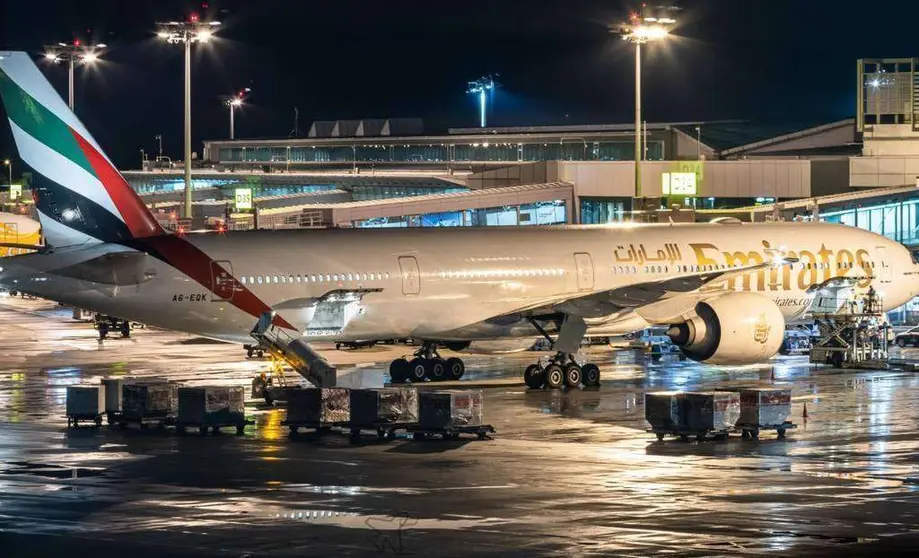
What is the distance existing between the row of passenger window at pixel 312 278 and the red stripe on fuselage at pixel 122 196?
2.89 meters

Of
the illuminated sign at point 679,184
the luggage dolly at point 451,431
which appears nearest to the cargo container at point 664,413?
the luggage dolly at point 451,431

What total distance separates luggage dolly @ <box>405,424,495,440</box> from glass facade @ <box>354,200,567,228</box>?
4947 cm

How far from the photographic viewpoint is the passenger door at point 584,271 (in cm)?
4338

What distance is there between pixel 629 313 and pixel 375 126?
14485cm

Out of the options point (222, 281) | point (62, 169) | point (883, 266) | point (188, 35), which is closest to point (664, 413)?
point (222, 281)

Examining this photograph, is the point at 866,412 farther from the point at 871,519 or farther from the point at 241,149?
the point at 241,149

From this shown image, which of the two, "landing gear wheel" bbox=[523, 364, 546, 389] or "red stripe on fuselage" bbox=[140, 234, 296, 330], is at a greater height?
"red stripe on fuselage" bbox=[140, 234, 296, 330]

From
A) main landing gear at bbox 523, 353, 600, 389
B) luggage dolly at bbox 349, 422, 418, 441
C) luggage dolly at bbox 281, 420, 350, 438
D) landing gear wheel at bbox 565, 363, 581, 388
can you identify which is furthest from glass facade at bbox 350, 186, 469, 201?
luggage dolly at bbox 349, 422, 418, 441

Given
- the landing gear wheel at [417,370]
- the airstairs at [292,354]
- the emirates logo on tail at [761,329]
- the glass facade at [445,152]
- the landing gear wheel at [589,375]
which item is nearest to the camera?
the airstairs at [292,354]

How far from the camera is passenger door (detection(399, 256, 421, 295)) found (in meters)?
41.2

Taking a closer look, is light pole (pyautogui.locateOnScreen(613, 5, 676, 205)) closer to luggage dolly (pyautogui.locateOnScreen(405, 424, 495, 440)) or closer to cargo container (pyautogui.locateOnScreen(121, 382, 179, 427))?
cargo container (pyautogui.locateOnScreen(121, 382, 179, 427))

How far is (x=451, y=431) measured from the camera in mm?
29625

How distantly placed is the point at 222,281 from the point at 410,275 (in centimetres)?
523

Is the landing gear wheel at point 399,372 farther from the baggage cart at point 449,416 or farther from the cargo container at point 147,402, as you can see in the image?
the baggage cart at point 449,416
